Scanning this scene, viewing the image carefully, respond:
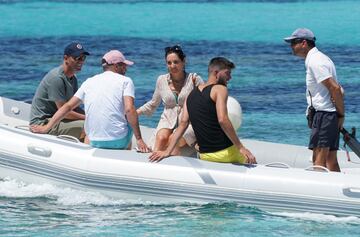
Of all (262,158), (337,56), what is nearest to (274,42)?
(337,56)

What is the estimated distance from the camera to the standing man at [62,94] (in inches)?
304

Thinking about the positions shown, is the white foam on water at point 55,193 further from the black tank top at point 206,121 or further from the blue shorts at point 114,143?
the black tank top at point 206,121

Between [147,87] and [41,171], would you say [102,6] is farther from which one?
[41,171]

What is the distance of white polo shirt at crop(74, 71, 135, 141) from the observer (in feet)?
24.2

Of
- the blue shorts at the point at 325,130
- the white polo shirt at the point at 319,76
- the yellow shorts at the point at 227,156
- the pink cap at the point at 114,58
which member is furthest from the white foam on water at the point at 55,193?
the white polo shirt at the point at 319,76

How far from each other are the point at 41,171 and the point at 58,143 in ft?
0.83

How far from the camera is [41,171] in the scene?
760cm

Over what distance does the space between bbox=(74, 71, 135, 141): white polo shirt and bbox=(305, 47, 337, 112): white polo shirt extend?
129 cm

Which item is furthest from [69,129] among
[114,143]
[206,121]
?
[206,121]

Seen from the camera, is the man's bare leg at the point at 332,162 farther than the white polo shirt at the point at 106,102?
No

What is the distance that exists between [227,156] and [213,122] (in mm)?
270

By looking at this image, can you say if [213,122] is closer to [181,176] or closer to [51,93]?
[181,176]

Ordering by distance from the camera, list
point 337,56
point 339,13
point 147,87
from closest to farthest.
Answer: point 147,87 → point 337,56 → point 339,13

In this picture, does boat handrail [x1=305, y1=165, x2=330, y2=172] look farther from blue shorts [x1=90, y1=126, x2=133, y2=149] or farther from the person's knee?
blue shorts [x1=90, y1=126, x2=133, y2=149]
